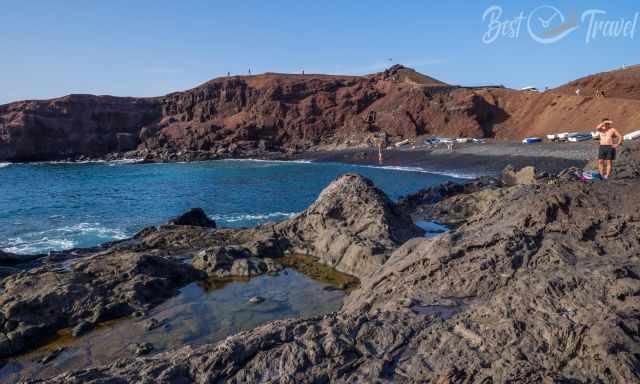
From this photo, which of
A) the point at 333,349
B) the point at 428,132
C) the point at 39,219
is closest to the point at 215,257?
the point at 333,349

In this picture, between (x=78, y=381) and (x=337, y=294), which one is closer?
(x=78, y=381)

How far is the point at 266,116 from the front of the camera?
71375mm

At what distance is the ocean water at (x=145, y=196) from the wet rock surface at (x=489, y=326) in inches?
624

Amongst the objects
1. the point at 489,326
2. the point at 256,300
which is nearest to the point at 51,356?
the point at 256,300

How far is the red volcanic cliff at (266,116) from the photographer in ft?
194

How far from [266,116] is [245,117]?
3562 mm

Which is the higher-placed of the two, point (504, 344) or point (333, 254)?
point (504, 344)

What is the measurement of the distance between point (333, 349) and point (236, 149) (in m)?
63.6

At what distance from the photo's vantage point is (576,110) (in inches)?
1882

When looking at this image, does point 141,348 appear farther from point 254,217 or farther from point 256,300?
point 254,217

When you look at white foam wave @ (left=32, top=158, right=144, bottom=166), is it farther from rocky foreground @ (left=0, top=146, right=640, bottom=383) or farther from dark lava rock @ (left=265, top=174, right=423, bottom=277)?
rocky foreground @ (left=0, top=146, right=640, bottom=383)

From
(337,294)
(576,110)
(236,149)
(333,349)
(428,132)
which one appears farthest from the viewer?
(236,149)

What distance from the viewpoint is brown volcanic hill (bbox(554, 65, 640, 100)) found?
183ft

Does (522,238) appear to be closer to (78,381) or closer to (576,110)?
(78,381)
